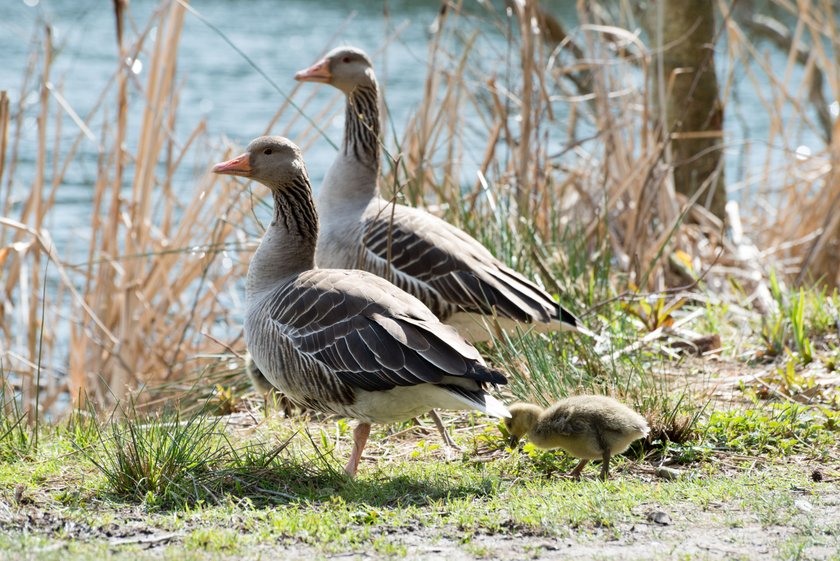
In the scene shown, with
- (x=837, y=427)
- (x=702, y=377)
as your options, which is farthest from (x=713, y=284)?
(x=837, y=427)

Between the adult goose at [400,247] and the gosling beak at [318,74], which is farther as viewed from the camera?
the gosling beak at [318,74]

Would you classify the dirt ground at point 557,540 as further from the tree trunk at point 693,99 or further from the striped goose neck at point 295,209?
the tree trunk at point 693,99

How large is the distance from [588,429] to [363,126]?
3.09 m

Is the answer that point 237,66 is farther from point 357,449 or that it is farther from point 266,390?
point 357,449

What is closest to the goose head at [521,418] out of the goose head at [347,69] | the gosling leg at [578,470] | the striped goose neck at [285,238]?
the gosling leg at [578,470]

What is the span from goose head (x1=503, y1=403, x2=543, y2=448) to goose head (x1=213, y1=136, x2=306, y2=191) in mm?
1574

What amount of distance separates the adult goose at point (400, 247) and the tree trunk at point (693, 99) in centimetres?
305

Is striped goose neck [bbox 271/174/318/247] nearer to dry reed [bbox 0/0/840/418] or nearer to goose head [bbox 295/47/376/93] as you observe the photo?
dry reed [bbox 0/0/840/418]

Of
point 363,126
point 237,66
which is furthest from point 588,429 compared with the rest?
point 237,66

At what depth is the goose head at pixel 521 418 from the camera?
4.64 metres

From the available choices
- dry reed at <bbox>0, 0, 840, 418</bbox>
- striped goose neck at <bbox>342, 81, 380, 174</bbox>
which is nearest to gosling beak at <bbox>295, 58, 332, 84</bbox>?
striped goose neck at <bbox>342, 81, 380, 174</bbox>

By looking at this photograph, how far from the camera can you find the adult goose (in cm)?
571

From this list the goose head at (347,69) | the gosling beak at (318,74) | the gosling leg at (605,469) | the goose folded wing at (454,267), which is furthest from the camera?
the goose head at (347,69)

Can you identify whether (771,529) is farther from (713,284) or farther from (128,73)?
(128,73)
